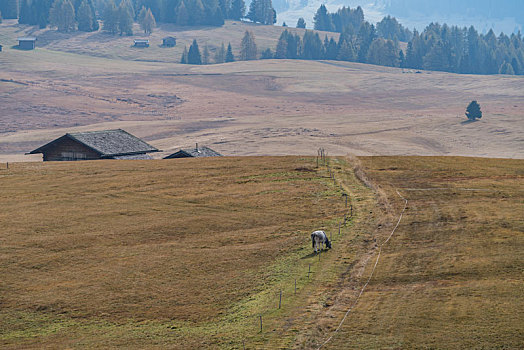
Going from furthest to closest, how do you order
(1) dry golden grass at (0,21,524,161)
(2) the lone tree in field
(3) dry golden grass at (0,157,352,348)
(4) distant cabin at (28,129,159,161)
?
(2) the lone tree in field
(1) dry golden grass at (0,21,524,161)
(4) distant cabin at (28,129,159,161)
(3) dry golden grass at (0,157,352,348)

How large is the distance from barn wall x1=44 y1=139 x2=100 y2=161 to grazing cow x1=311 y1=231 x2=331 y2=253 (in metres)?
40.8

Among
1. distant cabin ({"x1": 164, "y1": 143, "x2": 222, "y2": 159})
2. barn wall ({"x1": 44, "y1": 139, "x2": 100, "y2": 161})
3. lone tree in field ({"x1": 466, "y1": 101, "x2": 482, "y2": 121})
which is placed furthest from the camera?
lone tree in field ({"x1": 466, "y1": 101, "x2": 482, "y2": 121})

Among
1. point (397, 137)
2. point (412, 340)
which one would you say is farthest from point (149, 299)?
point (397, 137)

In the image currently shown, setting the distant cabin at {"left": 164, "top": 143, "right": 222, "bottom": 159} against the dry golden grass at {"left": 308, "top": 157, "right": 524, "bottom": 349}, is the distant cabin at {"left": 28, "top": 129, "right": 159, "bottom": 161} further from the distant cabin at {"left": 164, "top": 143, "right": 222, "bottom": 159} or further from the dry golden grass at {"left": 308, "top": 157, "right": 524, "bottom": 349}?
the dry golden grass at {"left": 308, "top": 157, "right": 524, "bottom": 349}

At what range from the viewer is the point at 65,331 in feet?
94.1

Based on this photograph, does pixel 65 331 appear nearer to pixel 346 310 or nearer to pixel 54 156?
pixel 346 310

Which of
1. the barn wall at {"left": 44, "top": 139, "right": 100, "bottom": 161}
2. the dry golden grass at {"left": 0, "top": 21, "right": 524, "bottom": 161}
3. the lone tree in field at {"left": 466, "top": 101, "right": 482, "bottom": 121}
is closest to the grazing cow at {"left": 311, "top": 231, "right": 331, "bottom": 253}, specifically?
the barn wall at {"left": 44, "top": 139, "right": 100, "bottom": 161}

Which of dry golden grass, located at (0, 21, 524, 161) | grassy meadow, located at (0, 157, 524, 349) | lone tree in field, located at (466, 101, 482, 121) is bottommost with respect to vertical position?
dry golden grass, located at (0, 21, 524, 161)

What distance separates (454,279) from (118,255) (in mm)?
18292

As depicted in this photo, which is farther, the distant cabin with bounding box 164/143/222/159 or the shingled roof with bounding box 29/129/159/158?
the distant cabin with bounding box 164/143/222/159

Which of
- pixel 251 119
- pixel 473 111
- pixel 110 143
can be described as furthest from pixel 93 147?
pixel 473 111

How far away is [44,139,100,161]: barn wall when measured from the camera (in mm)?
73438

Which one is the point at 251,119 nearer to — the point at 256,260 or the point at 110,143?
the point at 110,143

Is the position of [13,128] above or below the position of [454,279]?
below
